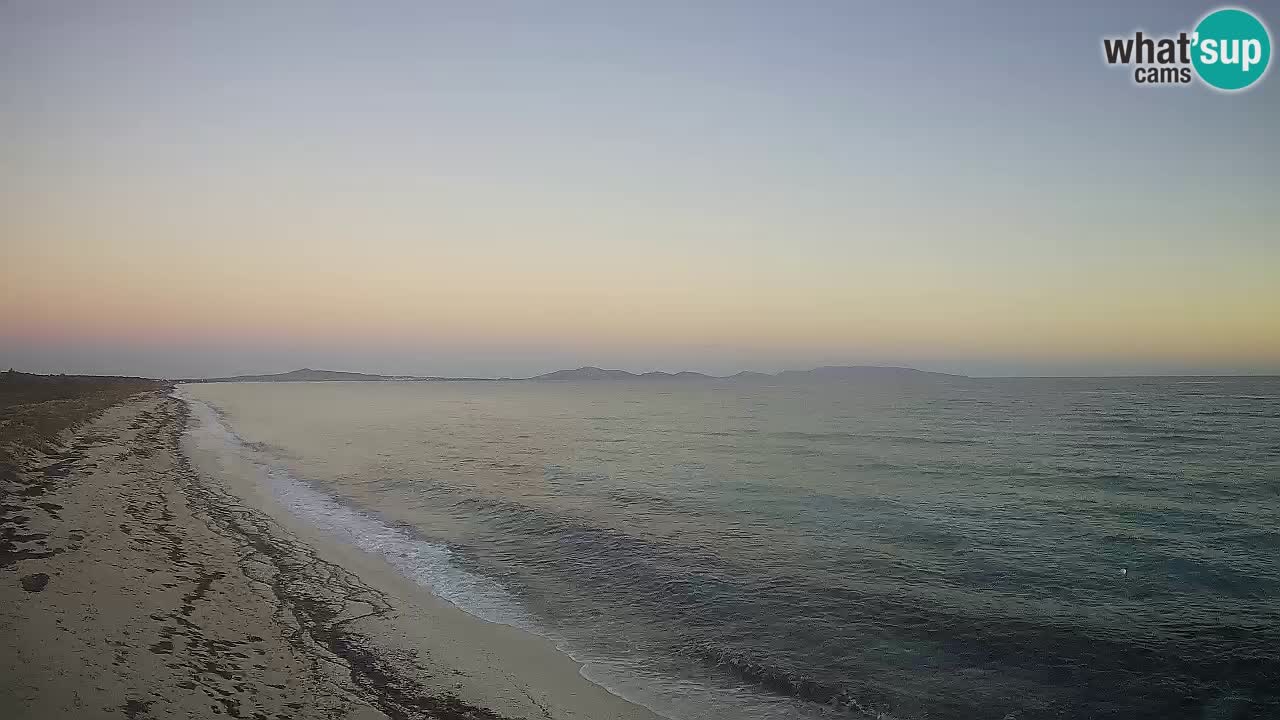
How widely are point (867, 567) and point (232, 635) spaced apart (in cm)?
1313

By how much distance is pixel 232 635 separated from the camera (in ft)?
32.5

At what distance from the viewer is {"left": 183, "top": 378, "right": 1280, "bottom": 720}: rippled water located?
10016mm

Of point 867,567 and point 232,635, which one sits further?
point 867,567

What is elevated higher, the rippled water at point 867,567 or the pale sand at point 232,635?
the pale sand at point 232,635

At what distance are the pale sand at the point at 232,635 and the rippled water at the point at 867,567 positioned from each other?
135 centimetres

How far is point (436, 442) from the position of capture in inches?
1925

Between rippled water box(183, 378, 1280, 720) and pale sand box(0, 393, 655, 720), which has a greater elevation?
A: pale sand box(0, 393, 655, 720)

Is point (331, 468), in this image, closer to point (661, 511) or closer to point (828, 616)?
point (661, 511)

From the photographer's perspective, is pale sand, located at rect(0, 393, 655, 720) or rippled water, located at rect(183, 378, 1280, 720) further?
rippled water, located at rect(183, 378, 1280, 720)

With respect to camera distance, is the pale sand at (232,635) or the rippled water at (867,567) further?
the rippled water at (867,567)

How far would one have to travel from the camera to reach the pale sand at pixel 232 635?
25.9ft

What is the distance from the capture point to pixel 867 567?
15789 millimetres

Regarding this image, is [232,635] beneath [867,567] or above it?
above

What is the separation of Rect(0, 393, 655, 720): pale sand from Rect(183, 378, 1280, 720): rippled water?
1.35 metres
